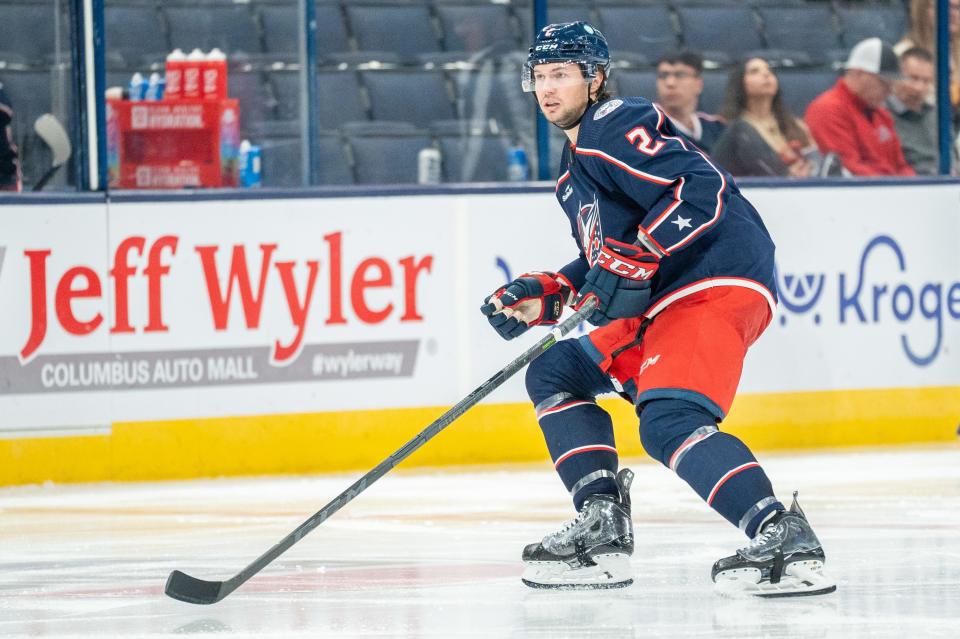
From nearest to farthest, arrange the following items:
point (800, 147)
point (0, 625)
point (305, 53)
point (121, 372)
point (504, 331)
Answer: point (0, 625)
point (504, 331)
point (121, 372)
point (305, 53)
point (800, 147)

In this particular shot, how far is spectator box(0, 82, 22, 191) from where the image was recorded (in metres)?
4.91

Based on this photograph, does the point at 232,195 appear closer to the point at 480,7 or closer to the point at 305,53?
the point at 305,53

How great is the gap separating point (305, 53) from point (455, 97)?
1.73 feet

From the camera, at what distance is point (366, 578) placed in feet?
11.0

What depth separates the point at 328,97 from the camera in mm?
5289

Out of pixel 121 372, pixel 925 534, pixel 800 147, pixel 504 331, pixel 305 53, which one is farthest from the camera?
pixel 800 147

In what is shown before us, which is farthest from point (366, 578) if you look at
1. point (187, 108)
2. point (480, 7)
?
point (480, 7)

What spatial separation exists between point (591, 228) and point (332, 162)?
2.23 metres

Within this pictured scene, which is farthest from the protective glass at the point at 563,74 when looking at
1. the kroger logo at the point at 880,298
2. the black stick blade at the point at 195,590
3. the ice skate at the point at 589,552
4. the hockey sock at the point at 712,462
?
the kroger logo at the point at 880,298

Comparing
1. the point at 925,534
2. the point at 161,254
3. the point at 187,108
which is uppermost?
the point at 187,108

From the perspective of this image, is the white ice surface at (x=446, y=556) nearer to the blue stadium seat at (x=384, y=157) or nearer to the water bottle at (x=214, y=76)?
the blue stadium seat at (x=384, y=157)

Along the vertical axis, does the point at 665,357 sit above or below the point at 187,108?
below

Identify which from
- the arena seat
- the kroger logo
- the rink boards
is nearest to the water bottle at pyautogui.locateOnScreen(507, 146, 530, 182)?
the rink boards

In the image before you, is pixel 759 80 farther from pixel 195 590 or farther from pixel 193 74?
pixel 195 590
